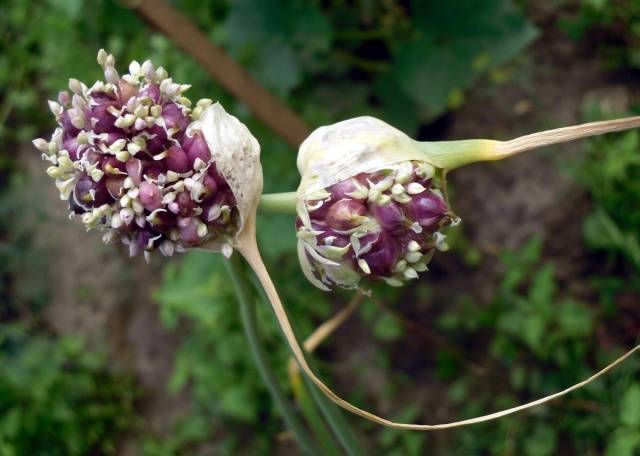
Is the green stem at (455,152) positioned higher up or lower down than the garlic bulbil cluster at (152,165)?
lower down

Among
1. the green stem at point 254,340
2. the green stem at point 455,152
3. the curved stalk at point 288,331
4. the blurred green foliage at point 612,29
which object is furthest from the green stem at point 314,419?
the blurred green foliage at point 612,29

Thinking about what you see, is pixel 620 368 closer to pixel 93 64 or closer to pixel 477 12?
pixel 477 12

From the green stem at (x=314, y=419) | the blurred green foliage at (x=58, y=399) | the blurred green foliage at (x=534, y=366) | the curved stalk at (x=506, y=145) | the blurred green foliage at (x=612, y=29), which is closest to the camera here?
the curved stalk at (x=506, y=145)

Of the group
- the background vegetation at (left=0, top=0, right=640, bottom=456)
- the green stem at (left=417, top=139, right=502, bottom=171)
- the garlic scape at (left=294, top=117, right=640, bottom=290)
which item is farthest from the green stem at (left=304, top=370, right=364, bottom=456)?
the background vegetation at (left=0, top=0, right=640, bottom=456)

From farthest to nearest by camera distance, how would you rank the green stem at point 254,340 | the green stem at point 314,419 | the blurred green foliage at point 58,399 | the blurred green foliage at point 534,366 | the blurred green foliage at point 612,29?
the blurred green foliage at point 58,399 < the blurred green foliage at point 612,29 < the blurred green foliage at point 534,366 < the green stem at point 314,419 < the green stem at point 254,340

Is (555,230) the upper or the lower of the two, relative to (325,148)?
lower

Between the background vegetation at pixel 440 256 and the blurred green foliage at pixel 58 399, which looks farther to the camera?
the blurred green foliage at pixel 58 399

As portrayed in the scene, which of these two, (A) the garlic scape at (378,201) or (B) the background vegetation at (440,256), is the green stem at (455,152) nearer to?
(A) the garlic scape at (378,201)

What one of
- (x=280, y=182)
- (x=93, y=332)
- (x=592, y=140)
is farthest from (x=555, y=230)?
(x=93, y=332)
